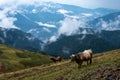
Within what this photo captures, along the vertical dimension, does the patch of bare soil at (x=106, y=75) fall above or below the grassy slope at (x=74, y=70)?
above

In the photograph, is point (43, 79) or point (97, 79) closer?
point (97, 79)

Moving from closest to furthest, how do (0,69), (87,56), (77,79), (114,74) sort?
(114,74)
(77,79)
(87,56)
(0,69)

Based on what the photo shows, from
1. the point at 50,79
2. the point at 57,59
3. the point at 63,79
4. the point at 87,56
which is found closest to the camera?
the point at 63,79

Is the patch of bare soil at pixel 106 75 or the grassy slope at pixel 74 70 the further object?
the grassy slope at pixel 74 70

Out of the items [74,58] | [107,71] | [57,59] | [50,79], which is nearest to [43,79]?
[50,79]

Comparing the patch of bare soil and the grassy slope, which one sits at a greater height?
the patch of bare soil

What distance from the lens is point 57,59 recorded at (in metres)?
155

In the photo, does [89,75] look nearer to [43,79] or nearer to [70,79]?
[70,79]

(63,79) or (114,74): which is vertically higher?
(114,74)

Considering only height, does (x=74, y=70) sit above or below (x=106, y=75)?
below

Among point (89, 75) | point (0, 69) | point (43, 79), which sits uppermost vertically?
point (89, 75)

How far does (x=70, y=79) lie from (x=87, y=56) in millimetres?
14081

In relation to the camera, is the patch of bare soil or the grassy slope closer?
the patch of bare soil

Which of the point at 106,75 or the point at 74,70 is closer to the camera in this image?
the point at 106,75
